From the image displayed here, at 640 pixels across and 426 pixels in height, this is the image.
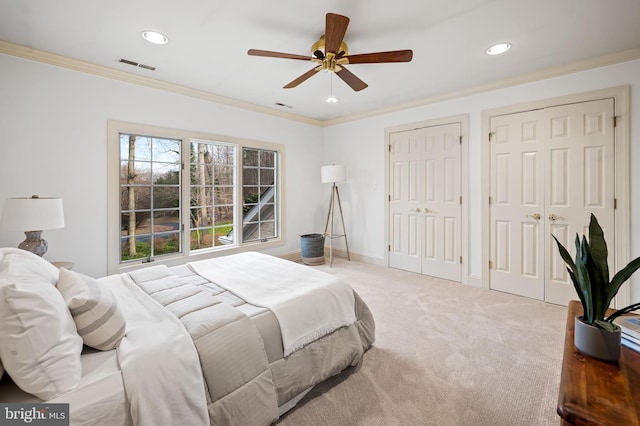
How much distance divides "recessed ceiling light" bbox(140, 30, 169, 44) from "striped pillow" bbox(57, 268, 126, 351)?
2128 millimetres

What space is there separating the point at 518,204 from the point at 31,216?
4847 mm

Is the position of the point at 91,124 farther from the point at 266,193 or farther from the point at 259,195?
the point at 266,193

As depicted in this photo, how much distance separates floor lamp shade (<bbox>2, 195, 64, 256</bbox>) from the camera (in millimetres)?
2197

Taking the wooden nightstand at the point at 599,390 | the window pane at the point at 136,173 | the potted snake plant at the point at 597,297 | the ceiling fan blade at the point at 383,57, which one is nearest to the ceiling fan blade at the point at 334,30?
the ceiling fan blade at the point at 383,57

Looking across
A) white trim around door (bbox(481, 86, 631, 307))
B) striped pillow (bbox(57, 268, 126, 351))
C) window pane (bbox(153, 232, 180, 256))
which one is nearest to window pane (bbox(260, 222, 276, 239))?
window pane (bbox(153, 232, 180, 256))

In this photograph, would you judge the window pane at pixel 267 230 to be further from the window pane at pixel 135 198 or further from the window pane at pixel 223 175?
the window pane at pixel 135 198

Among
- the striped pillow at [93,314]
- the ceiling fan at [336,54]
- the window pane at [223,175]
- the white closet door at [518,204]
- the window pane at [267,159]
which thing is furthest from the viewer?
the window pane at [267,159]

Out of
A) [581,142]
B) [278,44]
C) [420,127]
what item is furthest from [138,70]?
[581,142]

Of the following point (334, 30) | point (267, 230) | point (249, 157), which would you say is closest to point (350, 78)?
point (334, 30)

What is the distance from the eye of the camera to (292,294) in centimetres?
191

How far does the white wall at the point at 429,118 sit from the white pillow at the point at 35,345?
13.5 feet

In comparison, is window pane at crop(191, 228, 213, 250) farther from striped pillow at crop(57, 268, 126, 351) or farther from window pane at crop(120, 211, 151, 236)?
striped pillow at crop(57, 268, 126, 351)

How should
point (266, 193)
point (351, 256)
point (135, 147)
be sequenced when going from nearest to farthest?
point (135, 147) → point (266, 193) → point (351, 256)

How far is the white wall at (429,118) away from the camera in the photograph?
2812mm
